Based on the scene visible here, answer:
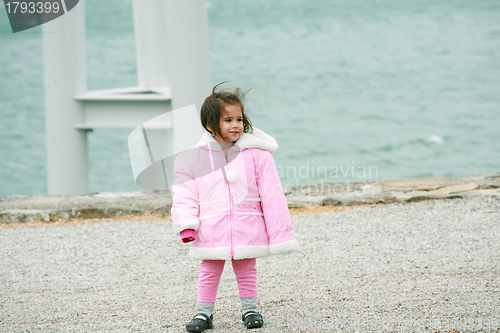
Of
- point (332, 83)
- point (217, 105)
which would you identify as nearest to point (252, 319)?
point (217, 105)

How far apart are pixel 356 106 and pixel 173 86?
36258 mm

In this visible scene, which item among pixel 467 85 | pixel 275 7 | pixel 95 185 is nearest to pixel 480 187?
pixel 95 185

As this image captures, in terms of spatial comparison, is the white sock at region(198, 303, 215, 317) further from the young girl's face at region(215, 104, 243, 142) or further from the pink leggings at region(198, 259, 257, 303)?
the young girl's face at region(215, 104, 243, 142)

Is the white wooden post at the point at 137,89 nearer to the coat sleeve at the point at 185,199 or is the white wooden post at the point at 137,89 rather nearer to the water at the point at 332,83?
the coat sleeve at the point at 185,199

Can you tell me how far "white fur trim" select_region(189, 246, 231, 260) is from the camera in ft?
8.31

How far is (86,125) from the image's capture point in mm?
6566

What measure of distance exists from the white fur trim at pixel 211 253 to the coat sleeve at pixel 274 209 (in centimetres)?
21

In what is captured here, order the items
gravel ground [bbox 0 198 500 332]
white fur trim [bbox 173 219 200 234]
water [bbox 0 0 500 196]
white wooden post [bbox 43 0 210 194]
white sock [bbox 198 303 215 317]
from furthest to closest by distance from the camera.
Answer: water [bbox 0 0 500 196]
white wooden post [bbox 43 0 210 194]
gravel ground [bbox 0 198 500 332]
white sock [bbox 198 303 215 317]
white fur trim [bbox 173 219 200 234]

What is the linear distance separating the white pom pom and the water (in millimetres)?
18902

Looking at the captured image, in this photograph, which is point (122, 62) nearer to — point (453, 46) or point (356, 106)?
point (356, 106)

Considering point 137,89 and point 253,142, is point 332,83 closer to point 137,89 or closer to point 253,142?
point 137,89

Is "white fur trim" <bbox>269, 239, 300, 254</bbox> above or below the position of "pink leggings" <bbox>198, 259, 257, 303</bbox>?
above

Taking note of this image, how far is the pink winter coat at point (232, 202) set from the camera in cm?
256

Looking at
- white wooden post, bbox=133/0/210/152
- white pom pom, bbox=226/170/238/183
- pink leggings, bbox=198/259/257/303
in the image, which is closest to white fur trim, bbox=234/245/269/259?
pink leggings, bbox=198/259/257/303
